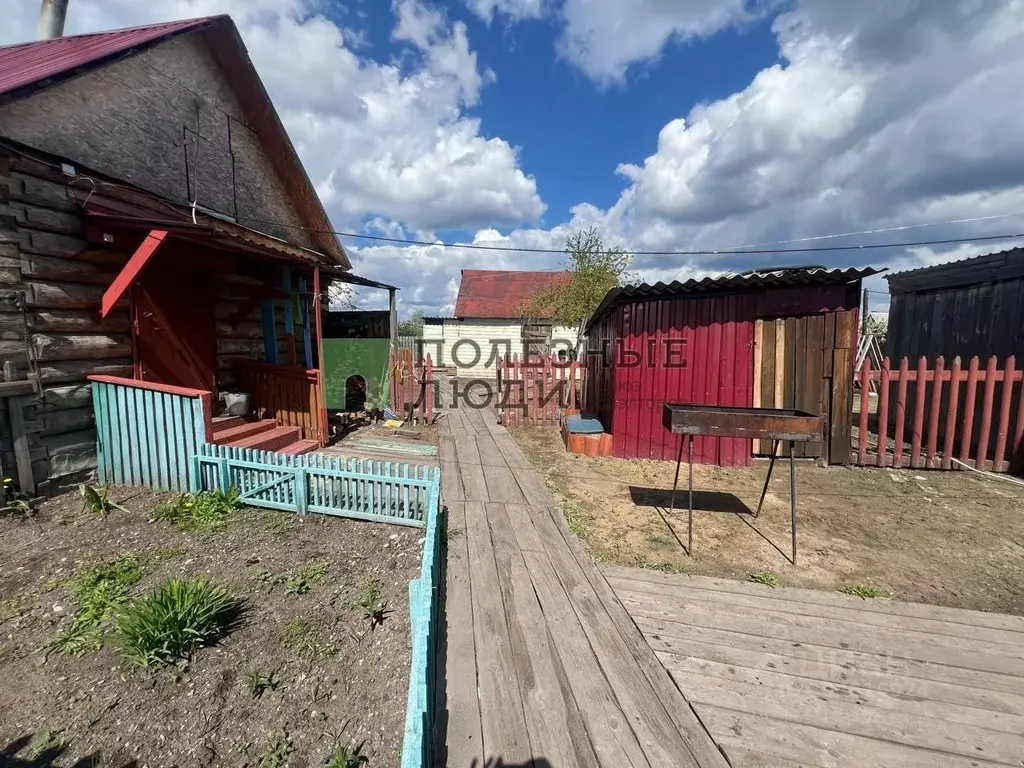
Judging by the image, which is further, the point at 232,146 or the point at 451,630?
the point at 232,146

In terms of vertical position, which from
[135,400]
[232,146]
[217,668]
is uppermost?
[232,146]

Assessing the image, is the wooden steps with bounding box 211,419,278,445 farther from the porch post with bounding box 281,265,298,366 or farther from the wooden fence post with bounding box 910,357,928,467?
the wooden fence post with bounding box 910,357,928,467

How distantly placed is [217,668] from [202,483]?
3203 millimetres

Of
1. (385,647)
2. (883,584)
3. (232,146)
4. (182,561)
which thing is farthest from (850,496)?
(232,146)

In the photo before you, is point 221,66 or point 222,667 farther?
point 221,66

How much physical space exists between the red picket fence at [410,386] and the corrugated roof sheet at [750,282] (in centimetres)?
500

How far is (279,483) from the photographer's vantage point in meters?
5.08

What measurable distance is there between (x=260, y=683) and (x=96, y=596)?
1.87 meters

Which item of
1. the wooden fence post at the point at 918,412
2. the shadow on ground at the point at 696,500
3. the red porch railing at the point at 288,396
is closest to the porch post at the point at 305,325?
the red porch railing at the point at 288,396

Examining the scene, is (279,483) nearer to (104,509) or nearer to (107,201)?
(104,509)

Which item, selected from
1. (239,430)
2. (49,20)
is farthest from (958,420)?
(49,20)

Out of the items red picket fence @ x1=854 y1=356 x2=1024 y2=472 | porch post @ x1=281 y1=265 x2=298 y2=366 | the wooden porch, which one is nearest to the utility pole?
the wooden porch

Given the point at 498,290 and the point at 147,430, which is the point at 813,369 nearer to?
the point at 147,430

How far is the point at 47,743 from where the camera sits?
2318 mm
